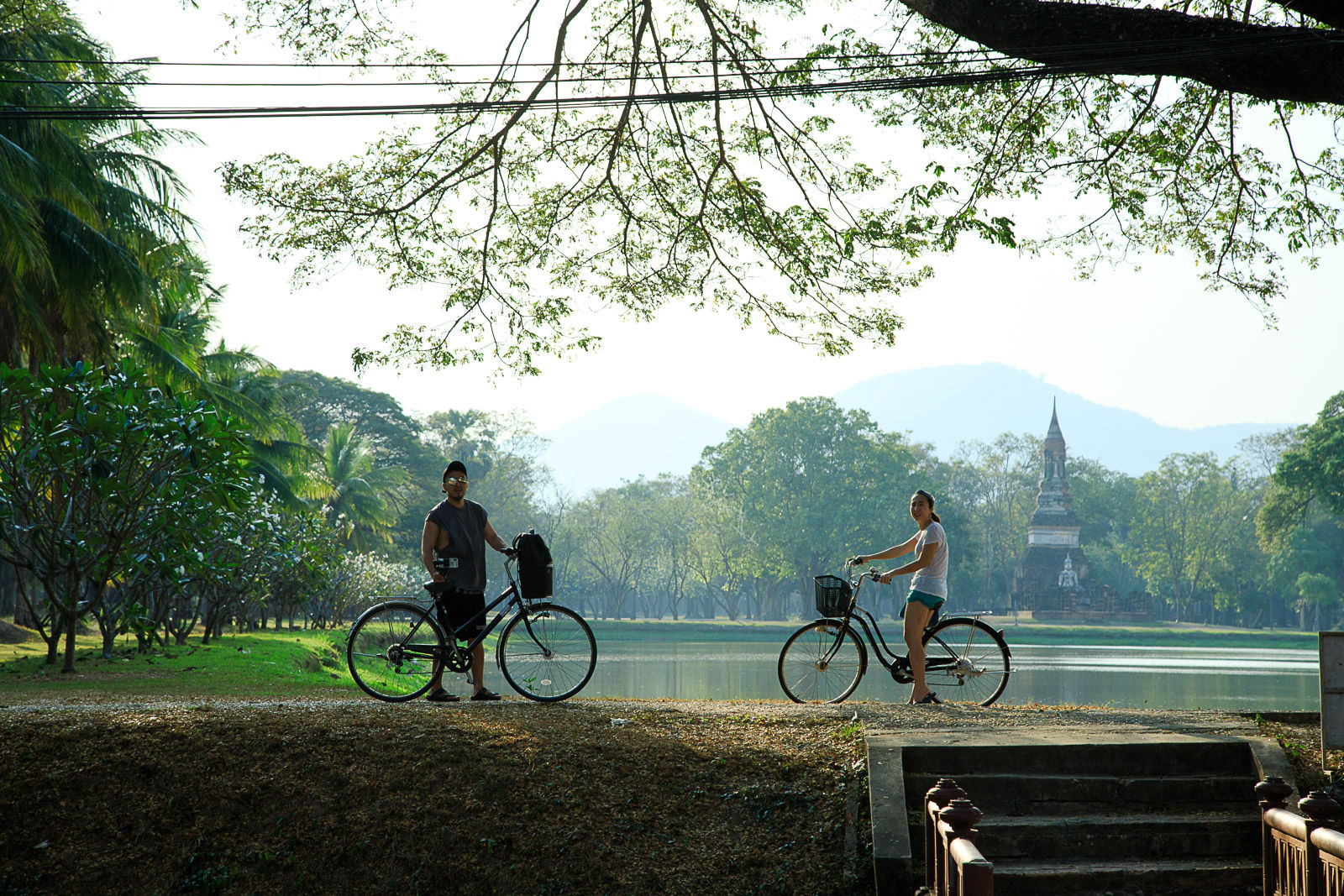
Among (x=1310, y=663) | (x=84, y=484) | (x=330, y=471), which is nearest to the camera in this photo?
(x=84, y=484)

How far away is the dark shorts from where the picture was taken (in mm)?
7352

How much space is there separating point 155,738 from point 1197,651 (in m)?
41.3

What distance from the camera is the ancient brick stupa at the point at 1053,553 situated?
58.7 meters

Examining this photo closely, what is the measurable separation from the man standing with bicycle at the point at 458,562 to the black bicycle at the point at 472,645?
0.24 ft

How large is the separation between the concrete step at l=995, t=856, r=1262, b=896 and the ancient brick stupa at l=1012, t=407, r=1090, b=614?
56457mm

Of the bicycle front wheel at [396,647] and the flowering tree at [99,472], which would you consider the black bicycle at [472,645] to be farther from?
the flowering tree at [99,472]

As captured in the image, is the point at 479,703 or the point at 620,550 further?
the point at 620,550

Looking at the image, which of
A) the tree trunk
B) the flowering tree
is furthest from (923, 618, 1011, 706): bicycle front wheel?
the tree trunk

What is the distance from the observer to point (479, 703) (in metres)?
7.26

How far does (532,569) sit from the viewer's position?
726 centimetres

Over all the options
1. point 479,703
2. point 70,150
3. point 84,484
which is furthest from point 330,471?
point 479,703

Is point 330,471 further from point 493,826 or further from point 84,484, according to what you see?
point 493,826

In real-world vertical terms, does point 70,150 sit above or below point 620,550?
above

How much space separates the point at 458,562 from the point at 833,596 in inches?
114
